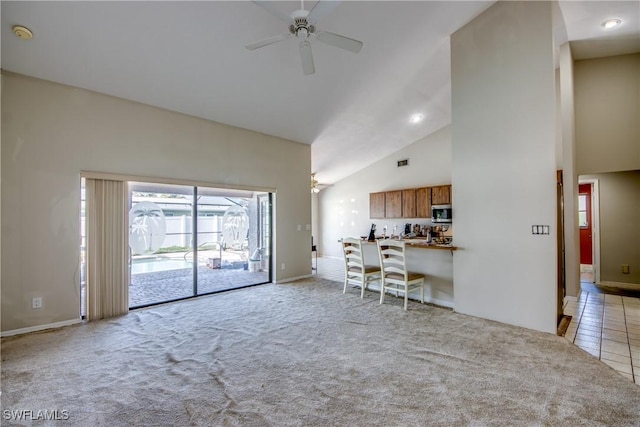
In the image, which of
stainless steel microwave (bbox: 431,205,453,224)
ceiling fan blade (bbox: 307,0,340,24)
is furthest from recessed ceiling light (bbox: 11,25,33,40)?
stainless steel microwave (bbox: 431,205,453,224)

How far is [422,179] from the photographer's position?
7.84 metres

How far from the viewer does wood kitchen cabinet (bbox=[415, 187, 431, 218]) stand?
7461 millimetres

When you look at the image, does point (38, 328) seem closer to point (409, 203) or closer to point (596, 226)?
point (409, 203)

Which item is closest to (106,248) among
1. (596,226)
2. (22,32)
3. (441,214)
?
(22,32)

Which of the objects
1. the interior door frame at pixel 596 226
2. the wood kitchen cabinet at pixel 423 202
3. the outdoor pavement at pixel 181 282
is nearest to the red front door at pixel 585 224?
the interior door frame at pixel 596 226

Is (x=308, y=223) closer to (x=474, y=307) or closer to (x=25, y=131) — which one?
(x=474, y=307)

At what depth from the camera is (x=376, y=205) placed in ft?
28.9

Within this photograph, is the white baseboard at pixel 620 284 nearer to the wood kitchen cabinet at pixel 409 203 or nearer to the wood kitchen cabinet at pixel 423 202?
the wood kitchen cabinet at pixel 423 202

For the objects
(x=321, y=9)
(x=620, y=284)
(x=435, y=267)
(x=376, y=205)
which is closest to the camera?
(x=321, y=9)

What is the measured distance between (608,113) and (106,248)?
27.6 feet

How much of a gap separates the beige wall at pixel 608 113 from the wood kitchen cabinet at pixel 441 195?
2.44 meters

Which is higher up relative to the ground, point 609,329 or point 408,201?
point 408,201

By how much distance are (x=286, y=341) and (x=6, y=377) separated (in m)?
2.36

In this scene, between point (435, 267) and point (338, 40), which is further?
point (435, 267)
